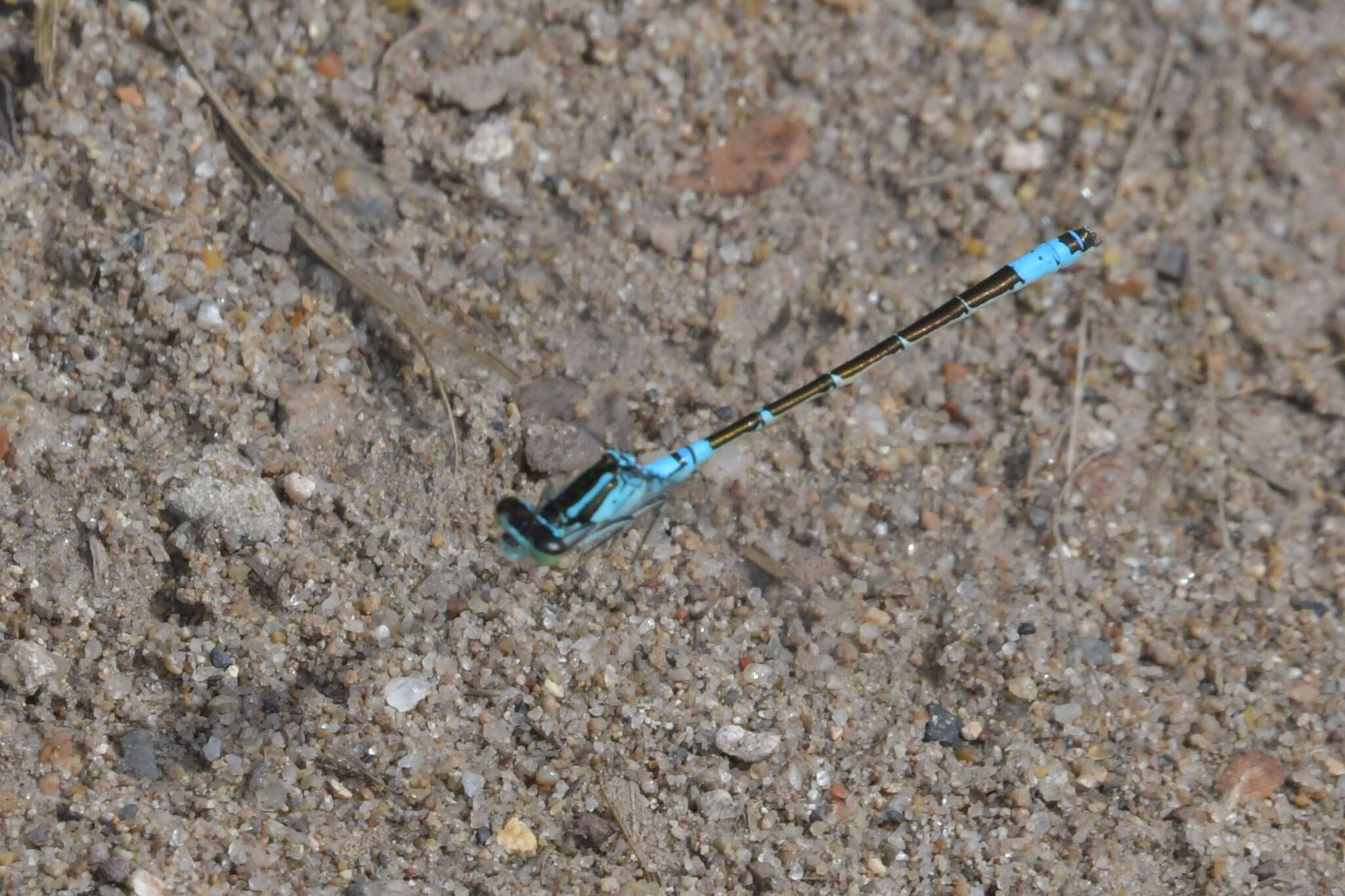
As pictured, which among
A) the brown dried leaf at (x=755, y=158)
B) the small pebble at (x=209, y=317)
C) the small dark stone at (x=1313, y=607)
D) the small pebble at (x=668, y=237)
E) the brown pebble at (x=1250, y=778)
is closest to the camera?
the brown pebble at (x=1250, y=778)

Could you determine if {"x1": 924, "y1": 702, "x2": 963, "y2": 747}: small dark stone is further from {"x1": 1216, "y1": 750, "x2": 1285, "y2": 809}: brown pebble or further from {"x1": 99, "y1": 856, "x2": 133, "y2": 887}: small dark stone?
{"x1": 99, "y1": 856, "x2": 133, "y2": 887}: small dark stone

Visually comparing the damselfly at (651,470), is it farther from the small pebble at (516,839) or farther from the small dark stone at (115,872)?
the small dark stone at (115,872)

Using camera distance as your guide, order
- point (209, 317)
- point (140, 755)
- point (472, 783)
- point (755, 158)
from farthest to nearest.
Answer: point (755, 158) → point (209, 317) → point (472, 783) → point (140, 755)

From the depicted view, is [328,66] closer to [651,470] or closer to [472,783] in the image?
[651,470]

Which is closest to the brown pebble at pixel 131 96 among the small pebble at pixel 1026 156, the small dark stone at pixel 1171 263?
the small pebble at pixel 1026 156

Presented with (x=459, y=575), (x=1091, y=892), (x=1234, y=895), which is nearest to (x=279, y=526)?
(x=459, y=575)

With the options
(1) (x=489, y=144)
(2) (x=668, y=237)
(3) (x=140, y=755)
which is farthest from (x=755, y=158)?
(3) (x=140, y=755)
